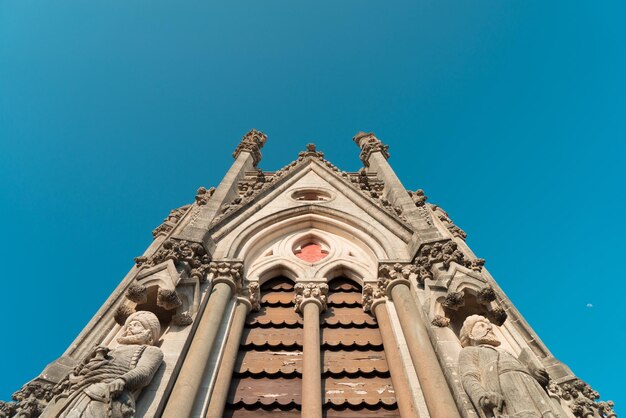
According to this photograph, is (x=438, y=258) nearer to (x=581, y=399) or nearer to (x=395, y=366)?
(x=395, y=366)

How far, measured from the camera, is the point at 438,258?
24.5ft

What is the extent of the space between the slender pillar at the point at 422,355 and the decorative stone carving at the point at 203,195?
19.2 feet

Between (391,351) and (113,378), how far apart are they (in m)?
3.77

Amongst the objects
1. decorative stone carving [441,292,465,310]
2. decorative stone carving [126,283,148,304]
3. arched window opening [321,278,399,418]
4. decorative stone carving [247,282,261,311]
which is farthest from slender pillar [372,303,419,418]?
decorative stone carving [126,283,148,304]

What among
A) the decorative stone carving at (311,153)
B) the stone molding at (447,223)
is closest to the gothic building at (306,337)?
the stone molding at (447,223)

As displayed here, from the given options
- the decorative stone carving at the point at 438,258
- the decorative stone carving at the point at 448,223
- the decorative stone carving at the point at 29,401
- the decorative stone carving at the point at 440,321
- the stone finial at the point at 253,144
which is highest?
the stone finial at the point at 253,144

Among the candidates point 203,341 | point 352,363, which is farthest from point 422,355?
point 203,341

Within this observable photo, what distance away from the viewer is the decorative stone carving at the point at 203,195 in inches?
480

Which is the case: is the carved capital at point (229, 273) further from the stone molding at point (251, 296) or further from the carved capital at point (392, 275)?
the carved capital at point (392, 275)

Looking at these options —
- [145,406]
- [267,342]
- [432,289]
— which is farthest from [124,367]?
[432,289]

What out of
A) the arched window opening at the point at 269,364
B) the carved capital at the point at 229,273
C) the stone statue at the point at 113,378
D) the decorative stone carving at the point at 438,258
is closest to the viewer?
the stone statue at the point at 113,378

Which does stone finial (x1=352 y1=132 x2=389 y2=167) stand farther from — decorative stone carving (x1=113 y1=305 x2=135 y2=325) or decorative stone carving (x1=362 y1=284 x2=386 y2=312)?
decorative stone carving (x1=113 y1=305 x2=135 y2=325)

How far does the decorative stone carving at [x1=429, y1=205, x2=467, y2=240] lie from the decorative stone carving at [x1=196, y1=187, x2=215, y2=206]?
565 centimetres

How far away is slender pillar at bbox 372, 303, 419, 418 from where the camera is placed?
601 cm
